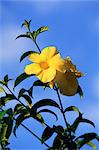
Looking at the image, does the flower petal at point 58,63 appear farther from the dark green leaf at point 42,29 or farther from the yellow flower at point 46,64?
the dark green leaf at point 42,29

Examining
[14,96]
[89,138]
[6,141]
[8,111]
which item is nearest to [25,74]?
[14,96]

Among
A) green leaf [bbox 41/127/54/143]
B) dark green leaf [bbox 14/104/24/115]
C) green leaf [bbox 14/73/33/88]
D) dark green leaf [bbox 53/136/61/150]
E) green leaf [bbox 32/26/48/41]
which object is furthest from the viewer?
green leaf [bbox 32/26/48/41]

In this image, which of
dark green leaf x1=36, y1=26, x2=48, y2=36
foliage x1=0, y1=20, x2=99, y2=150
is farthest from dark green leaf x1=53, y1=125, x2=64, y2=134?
dark green leaf x1=36, y1=26, x2=48, y2=36

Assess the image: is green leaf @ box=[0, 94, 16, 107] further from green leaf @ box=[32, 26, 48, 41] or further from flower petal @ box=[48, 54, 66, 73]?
green leaf @ box=[32, 26, 48, 41]

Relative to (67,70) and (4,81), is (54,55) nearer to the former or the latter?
(67,70)

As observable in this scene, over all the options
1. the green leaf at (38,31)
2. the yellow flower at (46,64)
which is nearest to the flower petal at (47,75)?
the yellow flower at (46,64)
